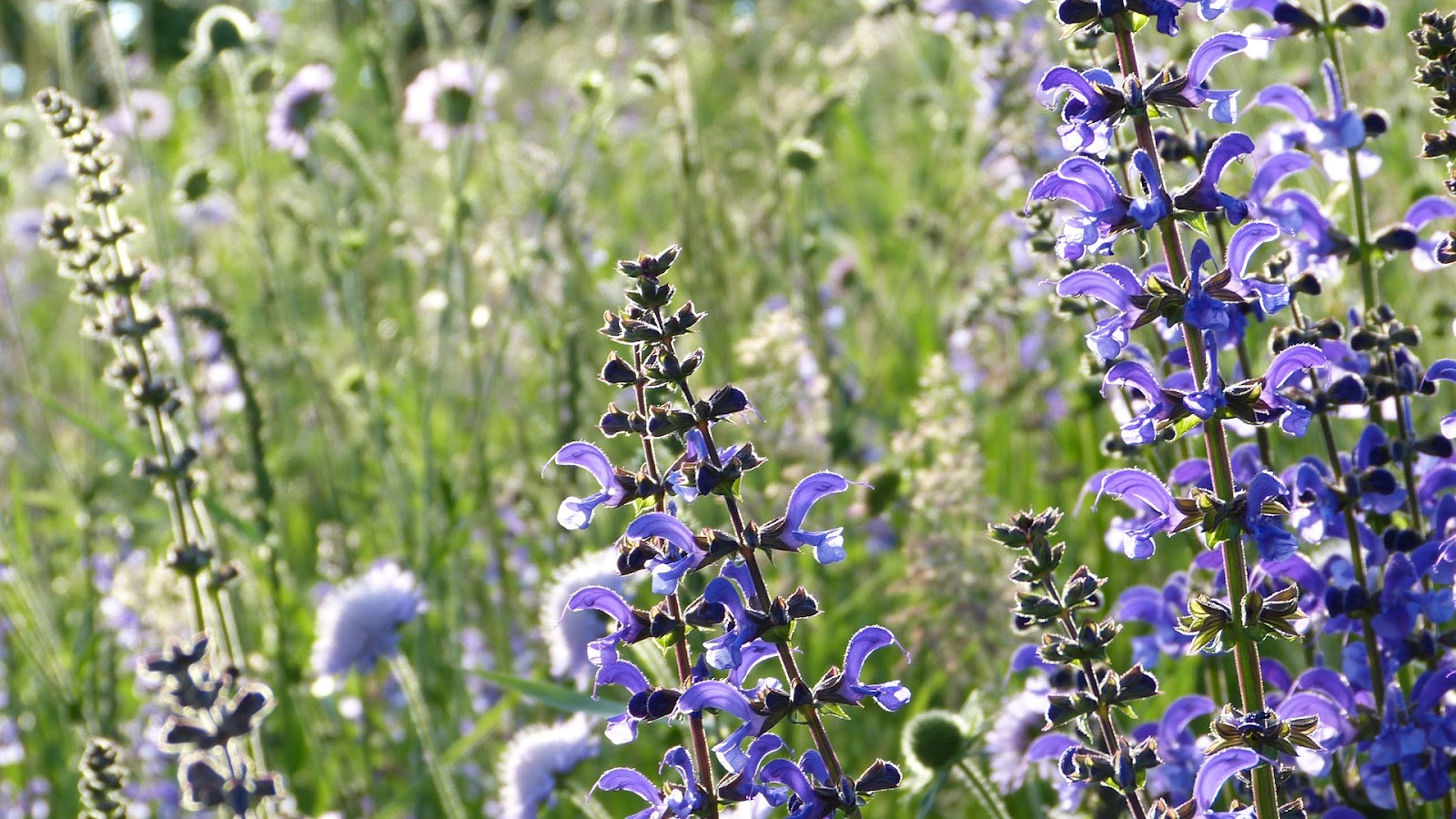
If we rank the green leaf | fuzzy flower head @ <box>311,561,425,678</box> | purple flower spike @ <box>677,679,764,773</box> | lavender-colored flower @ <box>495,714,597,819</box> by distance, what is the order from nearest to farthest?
purple flower spike @ <box>677,679,764,773</box> → the green leaf → lavender-colored flower @ <box>495,714,597,819</box> → fuzzy flower head @ <box>311,561,425,678</box>

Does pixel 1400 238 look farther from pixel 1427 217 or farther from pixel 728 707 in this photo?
pixel 728 707

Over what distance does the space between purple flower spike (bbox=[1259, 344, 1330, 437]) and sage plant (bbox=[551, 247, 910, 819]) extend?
0.47 meters

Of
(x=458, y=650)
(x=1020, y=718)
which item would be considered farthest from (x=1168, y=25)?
(x=458, y=650)

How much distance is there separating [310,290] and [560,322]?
10.6 feet

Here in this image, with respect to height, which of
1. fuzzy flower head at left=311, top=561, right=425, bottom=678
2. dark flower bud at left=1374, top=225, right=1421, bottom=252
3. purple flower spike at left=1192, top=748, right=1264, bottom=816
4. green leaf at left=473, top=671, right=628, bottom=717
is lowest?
purple flower spike at left=1192, top=748, right=1264, bottom=816

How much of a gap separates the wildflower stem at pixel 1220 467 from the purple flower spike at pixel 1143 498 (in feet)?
0.20

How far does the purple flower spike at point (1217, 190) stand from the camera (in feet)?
4.90

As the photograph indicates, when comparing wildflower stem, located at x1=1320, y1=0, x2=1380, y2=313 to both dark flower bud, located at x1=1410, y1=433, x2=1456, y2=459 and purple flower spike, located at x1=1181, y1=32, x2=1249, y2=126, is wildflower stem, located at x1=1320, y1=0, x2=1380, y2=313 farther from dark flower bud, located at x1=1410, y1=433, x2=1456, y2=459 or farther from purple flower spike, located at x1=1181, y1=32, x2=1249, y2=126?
purple flower spike, located at x1=1181, y1=32, x2=1249, y2=126

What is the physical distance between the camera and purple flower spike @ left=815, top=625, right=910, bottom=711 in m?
1.50

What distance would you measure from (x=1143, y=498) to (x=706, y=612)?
525mm

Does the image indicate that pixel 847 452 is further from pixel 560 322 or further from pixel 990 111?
pixel 990 111

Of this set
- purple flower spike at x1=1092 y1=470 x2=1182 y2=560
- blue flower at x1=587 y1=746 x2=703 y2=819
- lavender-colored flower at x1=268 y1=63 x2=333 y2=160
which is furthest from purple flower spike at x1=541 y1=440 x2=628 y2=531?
lavender-colored flower at x1=268 y1=63 x2=333 y2=160

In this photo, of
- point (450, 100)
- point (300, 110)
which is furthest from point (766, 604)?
point (300, 110)

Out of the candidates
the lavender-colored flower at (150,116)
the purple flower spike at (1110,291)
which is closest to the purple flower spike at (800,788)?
the purple flower spike at (1110,291)
